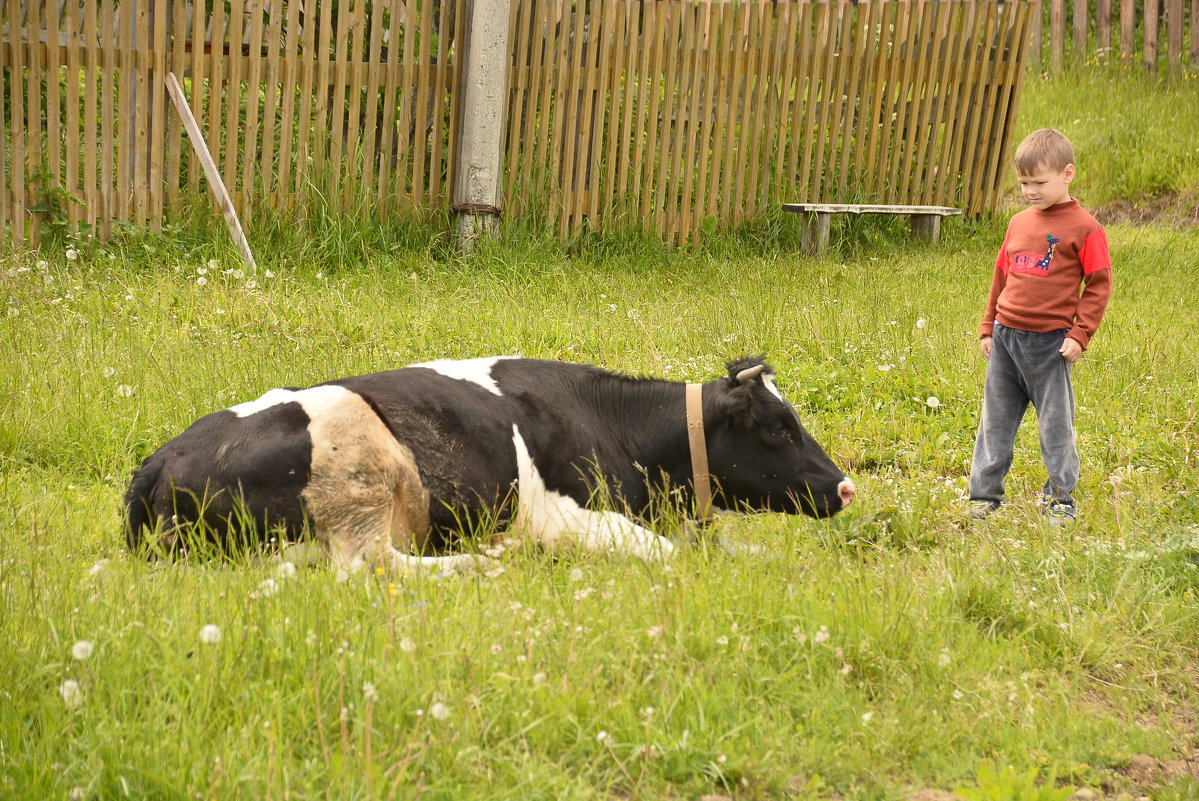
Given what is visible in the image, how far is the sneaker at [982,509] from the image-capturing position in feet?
15.7

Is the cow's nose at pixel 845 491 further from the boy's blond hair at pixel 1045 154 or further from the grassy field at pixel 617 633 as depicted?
the boy's blond hair at pixel 1045 154

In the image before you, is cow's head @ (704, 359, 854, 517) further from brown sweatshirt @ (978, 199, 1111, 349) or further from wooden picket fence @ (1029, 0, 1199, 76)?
wooden picket fence @ (1029, 0, 1199, 76)

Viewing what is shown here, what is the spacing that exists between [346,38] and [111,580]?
6.03 metres

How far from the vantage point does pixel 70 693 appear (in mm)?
2594

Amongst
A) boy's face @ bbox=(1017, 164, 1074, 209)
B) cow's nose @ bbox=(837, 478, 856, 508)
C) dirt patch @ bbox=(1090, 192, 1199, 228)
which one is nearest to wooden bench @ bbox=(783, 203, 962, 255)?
dirt patch @ bbox=(1090, 192, 1199, 228)

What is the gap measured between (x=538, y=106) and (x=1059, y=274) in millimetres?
5363

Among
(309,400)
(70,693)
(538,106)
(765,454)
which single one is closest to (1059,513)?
(765,454)

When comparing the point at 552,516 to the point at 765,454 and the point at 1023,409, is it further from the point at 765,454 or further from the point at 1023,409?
the point at 1023,409

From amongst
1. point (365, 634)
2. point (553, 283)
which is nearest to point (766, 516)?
point (365, 634)

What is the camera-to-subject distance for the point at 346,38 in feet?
27.7

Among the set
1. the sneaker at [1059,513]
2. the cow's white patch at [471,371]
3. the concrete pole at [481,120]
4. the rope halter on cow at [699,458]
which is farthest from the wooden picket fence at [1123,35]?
the cow's white patch at [471,371]

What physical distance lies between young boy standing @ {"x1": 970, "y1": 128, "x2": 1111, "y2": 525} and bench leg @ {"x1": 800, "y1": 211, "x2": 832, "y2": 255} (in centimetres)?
486

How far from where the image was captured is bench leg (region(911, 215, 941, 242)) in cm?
1068

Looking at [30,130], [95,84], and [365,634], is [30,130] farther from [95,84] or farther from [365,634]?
[365,634]
